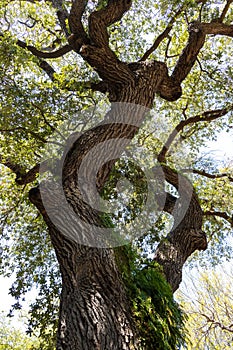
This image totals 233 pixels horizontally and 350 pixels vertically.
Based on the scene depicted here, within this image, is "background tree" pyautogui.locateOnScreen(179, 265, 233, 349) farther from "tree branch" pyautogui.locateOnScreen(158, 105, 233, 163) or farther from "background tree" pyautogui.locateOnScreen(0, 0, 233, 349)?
"tree branch" pyautogui.locateOnScreen(158, 105, 233, 163)

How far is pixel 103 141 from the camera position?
5.41 m

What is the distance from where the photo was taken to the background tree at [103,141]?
13.5 ft

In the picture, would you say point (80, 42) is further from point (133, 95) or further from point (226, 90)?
point (226, 90)

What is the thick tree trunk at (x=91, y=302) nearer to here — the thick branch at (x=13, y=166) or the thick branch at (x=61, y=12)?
the thick branch at (x=13, y=166)

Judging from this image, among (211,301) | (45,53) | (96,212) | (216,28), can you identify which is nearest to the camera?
(96,212)

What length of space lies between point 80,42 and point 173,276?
395cm

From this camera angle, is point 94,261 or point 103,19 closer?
point 94,261

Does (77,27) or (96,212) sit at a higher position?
(77,27)

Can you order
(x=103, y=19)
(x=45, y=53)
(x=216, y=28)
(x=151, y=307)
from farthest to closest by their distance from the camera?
(x=45, y=53) → (x=216, y=28) → (x=103, y=19) → (x=151, y=307)

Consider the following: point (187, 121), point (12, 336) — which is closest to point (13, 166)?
point (187, 121)

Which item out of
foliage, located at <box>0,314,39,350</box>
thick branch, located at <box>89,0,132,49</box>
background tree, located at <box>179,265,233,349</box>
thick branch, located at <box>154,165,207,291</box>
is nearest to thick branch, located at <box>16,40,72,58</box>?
thick branch, located at <box>89,0,132,49</box>

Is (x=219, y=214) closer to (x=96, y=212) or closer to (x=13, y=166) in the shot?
(x=13, y=166)

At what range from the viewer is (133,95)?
588 cm

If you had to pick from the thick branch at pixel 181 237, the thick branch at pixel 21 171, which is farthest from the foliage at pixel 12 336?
the thick branch at pixel 181 237
